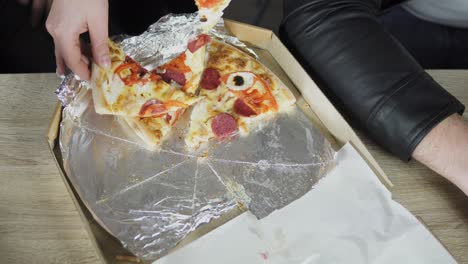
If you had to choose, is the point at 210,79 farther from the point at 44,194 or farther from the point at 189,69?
the point at 44,194

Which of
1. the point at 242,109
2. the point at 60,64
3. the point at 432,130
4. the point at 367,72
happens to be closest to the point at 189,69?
the point at 242,109

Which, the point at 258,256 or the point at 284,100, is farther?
the point at 284,100

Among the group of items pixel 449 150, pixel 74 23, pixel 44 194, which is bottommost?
pixel 44 194

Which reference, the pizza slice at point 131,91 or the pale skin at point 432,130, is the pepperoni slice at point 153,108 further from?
the pale skin at point 432,130

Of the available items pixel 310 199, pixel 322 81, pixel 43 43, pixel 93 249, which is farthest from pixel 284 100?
pixel 43 43

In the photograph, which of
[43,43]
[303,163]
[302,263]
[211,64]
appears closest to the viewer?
[302,263]

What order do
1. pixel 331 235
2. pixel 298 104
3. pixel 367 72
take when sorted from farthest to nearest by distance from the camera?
pixel 298 104 → pixel 367 72 → pixel 331 235

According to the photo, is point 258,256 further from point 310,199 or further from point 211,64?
point 211,64
